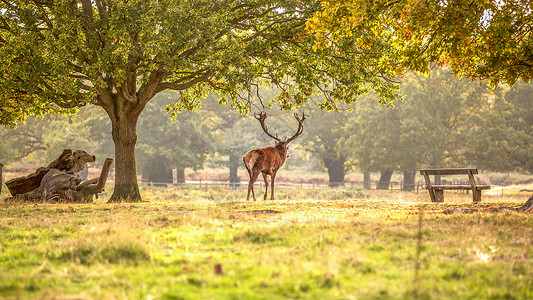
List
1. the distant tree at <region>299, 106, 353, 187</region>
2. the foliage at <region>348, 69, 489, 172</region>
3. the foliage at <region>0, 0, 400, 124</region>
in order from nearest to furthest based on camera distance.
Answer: the foliage at <region>0, 0, 400, 124</region>
the foliage at <region>348, 69, 489, 172</region>
the distant tree at <region>299, 106, 353, 187</region>

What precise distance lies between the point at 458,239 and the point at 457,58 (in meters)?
7.07

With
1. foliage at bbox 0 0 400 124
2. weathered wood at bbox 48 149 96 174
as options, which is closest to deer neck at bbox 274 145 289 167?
foliage at bbox 0 0 400 124

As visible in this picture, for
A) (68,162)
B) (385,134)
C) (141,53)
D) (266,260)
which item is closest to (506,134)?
(385,134)

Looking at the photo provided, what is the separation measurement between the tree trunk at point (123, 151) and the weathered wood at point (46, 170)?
165 cm

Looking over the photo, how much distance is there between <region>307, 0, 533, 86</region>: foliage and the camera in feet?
31.4

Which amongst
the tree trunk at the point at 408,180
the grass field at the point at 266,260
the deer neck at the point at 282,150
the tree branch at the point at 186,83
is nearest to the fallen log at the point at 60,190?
the tree branch at the point at 186,83

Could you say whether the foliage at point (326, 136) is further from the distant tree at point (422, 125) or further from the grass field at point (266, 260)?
the grass field at point (266, 260)

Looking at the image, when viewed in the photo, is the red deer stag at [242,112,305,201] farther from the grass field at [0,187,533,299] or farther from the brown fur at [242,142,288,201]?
the grass field at [0,187,533,299]

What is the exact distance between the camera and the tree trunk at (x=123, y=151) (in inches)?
596

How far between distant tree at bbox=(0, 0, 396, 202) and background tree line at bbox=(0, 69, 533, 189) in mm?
16993

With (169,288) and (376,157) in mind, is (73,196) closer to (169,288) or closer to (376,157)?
(169,288)

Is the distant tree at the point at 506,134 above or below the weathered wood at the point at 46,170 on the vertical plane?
above

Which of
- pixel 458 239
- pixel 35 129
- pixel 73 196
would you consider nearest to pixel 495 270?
pixel 458 239

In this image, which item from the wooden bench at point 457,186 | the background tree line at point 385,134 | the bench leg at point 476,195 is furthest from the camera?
the background tree line at point 385,134
